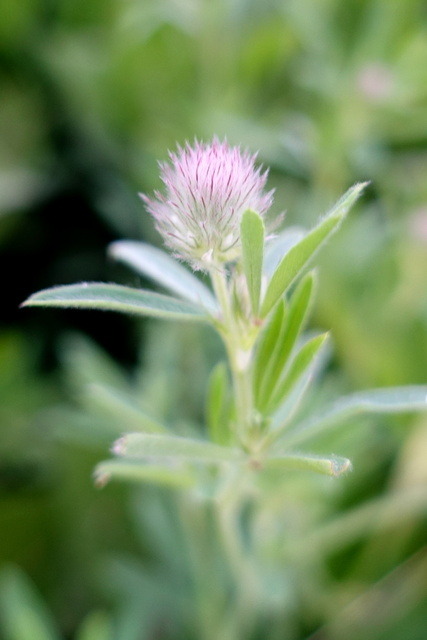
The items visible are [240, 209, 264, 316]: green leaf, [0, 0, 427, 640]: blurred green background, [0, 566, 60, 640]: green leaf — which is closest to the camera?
[240, 209, 264, 316]: green leaf

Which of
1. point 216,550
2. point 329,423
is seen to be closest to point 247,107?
point 216,550

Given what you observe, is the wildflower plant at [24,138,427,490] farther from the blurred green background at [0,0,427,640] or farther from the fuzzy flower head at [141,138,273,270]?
the blurred green background at [0,0,427,640]

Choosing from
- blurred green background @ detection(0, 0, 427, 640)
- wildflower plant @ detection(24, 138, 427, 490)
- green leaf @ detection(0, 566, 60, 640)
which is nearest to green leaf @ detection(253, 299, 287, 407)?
wildflower plant @ detection(24, 138, 427, 490)

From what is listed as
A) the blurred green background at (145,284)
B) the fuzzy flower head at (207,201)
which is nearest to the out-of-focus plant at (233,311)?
the fuzzy flower head at (207,201)

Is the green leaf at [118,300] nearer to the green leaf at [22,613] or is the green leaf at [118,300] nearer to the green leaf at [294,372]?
the green leaf at [294,372]

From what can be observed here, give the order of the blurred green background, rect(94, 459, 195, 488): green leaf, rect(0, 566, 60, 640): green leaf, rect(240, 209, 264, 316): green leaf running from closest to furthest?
rect(240, 209, 264, 316): green leaf
rect(94, 459, 195, 488): green leaf
rect(0, 566, 60, 640): green leaf
the blurred green background

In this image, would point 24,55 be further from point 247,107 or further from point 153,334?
point 153,334

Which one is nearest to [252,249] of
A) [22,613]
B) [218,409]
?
[218,409]
